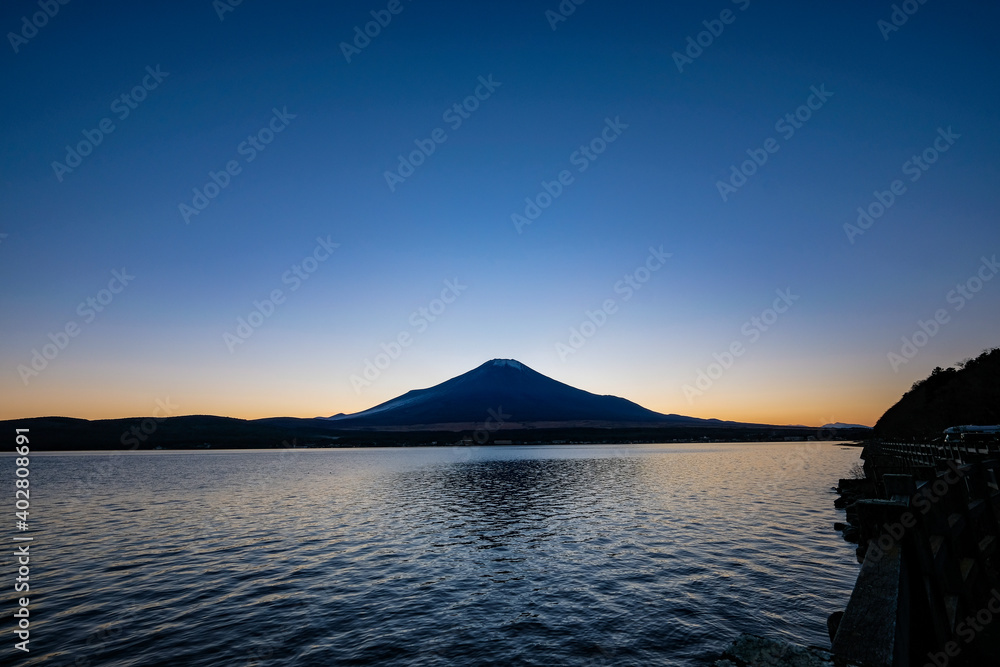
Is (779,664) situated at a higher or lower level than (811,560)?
higher

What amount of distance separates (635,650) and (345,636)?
8306mm

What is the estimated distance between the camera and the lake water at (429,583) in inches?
551

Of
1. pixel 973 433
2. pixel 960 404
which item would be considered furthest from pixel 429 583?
pixel 960 404

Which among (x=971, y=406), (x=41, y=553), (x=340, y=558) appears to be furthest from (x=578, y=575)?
(x=971, y=406)

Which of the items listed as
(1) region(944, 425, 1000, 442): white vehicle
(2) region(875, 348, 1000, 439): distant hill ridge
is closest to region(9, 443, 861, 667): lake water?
(1) region(944, 425, 1000, 442): white vehicle

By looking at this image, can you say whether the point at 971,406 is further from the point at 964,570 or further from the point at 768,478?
the point at 964,570

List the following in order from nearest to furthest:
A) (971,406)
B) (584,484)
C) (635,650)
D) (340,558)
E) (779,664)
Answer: (779,664), (635,650), (340,558), (584,484), (971,406)

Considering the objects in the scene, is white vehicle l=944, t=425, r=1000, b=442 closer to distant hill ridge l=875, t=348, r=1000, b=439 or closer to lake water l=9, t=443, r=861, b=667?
distant hill ridge l=875, t=348, r=1000, b=439

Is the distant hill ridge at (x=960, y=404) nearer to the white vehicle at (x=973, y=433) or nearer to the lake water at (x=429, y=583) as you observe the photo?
the white vehicle at (x=973, y=433)

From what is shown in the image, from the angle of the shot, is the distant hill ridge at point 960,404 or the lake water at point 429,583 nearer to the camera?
the lake water at point 429,583

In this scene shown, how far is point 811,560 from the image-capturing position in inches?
894

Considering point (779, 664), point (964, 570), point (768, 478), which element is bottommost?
point (768, 478)

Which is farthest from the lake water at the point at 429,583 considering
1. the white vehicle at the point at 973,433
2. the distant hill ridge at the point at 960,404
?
the distant hill ridge at the point at 960,404

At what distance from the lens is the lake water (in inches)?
551
